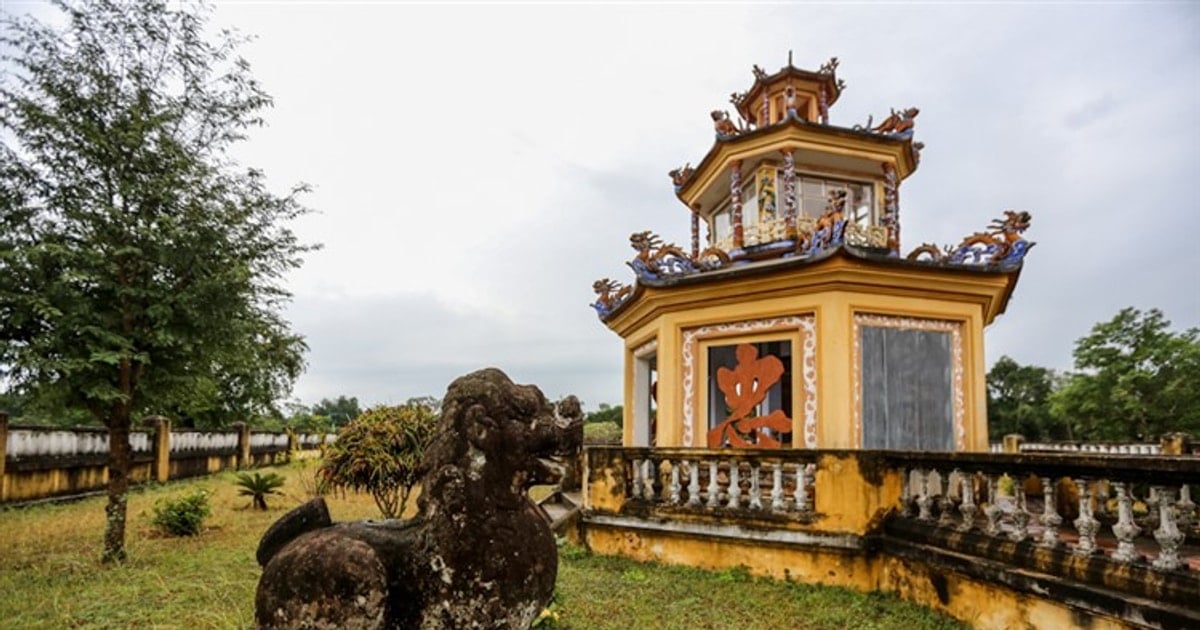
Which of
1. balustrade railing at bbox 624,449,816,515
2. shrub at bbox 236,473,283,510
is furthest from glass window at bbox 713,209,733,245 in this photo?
shrub at bbox 236,473,283,510

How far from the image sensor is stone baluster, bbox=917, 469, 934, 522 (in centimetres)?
670

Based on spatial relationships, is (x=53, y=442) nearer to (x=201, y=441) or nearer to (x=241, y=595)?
(x=201, y=441)

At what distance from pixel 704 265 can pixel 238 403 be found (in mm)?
9147

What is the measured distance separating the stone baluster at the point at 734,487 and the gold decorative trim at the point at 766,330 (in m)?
1.94

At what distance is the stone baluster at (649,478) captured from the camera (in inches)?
352

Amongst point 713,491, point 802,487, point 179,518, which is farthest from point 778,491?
point 179,518

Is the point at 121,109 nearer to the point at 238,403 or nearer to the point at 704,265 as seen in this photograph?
the point at 238,403

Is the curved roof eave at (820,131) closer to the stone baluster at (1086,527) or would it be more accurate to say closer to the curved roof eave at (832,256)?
the curved roof eave at (832,256)

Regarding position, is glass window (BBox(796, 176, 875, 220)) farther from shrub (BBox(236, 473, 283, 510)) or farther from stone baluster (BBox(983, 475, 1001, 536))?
shrub (BBox(236, 473, 283, 510))

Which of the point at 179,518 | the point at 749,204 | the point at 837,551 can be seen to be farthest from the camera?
the point at 749,204

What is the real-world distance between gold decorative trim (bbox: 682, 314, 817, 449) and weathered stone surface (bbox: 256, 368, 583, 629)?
6863 millimetres

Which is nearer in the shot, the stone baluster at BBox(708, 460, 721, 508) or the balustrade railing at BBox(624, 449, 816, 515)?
the balustrade railing at BBox(624, 449, 816, 515)

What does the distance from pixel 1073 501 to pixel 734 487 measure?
4.27 m

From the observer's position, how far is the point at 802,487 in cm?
757
